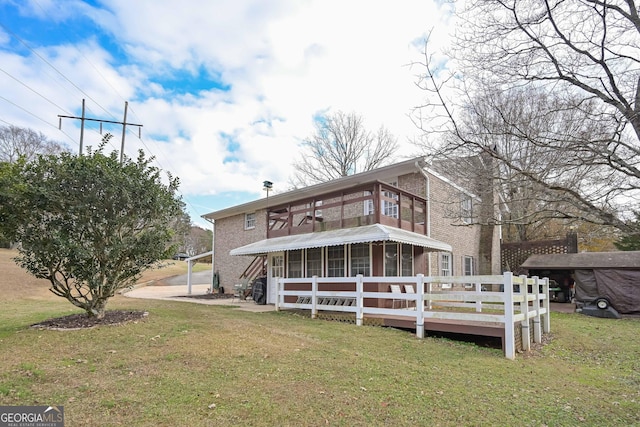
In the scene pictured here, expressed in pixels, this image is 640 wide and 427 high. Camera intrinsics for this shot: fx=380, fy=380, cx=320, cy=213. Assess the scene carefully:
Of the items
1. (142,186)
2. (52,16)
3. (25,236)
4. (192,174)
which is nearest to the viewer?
(25,236)

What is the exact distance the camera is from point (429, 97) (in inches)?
230

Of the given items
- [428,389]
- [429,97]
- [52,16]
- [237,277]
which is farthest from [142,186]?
[237,277]

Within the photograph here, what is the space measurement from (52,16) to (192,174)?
1942cm

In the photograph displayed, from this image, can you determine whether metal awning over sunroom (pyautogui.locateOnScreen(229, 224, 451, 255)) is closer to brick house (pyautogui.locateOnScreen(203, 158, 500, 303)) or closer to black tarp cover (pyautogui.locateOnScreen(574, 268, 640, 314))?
brick house (pyautogui.locateOnScreen(203, 158, 500, 303))

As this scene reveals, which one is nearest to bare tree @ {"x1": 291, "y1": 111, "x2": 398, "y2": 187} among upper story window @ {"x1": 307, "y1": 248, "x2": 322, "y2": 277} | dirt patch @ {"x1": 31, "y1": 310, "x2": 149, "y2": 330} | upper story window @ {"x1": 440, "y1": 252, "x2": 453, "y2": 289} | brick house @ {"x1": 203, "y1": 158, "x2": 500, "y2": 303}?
brick house @ {"x1": 203, "y1": 158, "x2": 500, "y2": 303}

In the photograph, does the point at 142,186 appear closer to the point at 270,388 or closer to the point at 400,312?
the point at 270,388

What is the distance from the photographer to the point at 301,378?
5.07 m

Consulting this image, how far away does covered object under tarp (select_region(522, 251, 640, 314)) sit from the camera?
529 inches

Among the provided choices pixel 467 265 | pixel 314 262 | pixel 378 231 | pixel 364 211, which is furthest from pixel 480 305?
pixel 467 265

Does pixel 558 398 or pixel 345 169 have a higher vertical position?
pixel 345 169

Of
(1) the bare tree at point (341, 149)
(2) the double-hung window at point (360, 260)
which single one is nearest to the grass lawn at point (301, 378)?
(2) the double-hung window at point (360, 260)

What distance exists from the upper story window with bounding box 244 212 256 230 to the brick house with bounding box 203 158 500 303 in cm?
8

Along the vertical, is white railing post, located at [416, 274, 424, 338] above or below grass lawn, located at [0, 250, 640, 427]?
above

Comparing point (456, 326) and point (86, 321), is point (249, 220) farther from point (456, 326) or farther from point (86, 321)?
point (456, 326)
